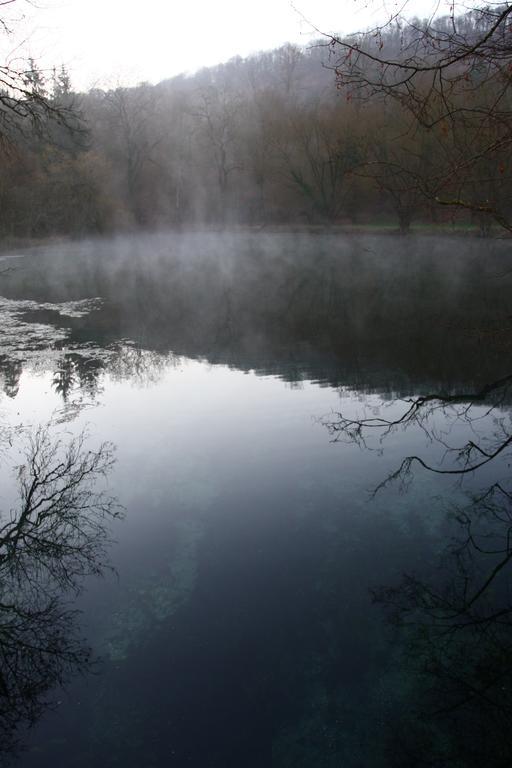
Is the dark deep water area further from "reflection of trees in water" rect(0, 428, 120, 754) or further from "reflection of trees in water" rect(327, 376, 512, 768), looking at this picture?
"reflection of trees in water" rect(0, 428, 120, 754)

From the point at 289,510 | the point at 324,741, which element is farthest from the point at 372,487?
the point at 324,741

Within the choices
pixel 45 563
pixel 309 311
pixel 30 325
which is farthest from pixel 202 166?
pixel 45 563

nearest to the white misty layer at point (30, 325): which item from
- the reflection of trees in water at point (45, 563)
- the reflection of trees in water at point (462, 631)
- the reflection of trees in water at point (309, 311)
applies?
the reflection of trees in water at point (309, 311)

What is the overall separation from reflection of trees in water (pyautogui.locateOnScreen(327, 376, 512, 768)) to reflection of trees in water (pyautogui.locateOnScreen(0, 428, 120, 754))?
2.38 m

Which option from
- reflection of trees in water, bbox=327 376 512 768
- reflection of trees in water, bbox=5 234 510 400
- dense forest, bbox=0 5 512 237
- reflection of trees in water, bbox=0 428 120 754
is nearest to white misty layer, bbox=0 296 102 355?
reflection of trees in water, bbox=5 234 510 400

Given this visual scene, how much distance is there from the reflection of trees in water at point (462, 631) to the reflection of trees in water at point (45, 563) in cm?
238

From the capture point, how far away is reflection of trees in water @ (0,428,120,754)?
158 inches

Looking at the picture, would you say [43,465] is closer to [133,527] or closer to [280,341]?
[133,527]

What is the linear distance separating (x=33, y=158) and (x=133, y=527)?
36.4 meters

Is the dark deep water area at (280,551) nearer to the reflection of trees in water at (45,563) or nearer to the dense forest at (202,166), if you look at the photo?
the reflection of trees in water at (45,563)

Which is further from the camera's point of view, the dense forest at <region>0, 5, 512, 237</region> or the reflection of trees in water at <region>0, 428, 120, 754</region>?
the dense forest at <region>0, 5, 512, 237</region>

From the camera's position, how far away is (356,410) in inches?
330

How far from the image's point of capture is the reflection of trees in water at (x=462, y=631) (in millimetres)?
3465

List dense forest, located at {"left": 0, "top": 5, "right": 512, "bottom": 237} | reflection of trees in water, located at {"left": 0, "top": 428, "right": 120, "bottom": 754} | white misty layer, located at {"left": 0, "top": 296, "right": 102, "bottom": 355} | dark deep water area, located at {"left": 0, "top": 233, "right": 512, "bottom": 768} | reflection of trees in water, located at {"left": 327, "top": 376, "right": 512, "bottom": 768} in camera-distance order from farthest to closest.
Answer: dense forest, located at {"left": 0, "top": 5, "right": 512, "bottom": 237} < white misty layer, located at {"left": 0, "top": 296, "right": 102, "bottom": 355} < reflection of trees in water, located at {"left": 0, "top": 428, "right": 120, "bottom": 754} < dark deep water area, located at {"left": 0, "top": 233, "right": 512, "bottom": 768} < reflection of trees in water, located at {"left": 327, "top": 376, "right": 512, "bottom": 768}
